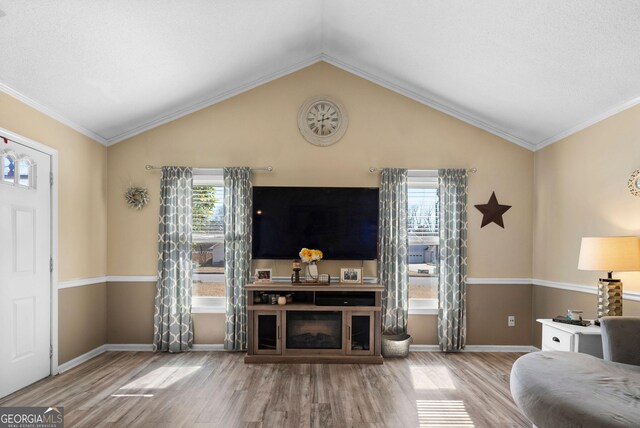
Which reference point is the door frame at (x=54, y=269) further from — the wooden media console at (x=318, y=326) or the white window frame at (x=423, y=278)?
the white window frame at (x=423, y=278)

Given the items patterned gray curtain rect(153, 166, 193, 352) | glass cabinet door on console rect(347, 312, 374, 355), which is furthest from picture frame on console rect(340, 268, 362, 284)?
patterned gray curtain rect(153, 166, 193, 352)

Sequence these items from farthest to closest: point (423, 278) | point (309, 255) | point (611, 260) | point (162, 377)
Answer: point (423, 278), point (309, 255), point (162, 377), point (611, 260)

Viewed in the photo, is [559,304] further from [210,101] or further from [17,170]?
[17,170]

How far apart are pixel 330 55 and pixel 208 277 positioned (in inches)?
122

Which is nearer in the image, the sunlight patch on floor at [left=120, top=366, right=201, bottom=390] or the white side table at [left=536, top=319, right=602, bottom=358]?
the white side table at [left=536, top=319, right=602, bottom=358]

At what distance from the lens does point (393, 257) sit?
4562 mm

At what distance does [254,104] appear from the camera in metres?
4.73

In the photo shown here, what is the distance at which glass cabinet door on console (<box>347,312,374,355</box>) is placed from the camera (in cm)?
415

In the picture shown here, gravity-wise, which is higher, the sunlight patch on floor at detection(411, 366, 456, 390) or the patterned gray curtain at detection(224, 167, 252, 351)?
the patterned gray curtain at detection(224, 167, 252, 351)

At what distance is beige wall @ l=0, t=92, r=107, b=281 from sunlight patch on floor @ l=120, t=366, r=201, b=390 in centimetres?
134

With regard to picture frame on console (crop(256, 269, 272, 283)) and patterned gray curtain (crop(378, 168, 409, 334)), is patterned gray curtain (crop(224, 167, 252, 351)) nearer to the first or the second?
picture frame on console (crop(256, 269, 272, 283))

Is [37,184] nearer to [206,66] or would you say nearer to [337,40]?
[206,66]

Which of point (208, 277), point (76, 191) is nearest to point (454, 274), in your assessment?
point (208, 277)

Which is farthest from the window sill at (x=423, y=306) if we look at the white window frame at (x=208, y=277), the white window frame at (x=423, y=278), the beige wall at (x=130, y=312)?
the beige wall at (x=130, y=312)
